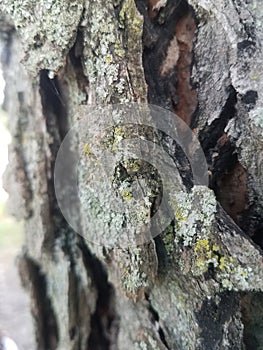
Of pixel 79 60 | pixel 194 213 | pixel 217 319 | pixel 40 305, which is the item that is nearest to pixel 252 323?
pixel 217 319

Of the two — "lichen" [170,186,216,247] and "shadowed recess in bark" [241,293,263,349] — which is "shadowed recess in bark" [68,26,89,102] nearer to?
"lichen" [170,186,216,247]

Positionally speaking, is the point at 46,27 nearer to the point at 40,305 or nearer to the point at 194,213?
the point at 194,213

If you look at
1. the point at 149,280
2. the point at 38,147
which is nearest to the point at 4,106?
the point at 38,147

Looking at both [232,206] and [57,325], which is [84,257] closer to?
[57,325]

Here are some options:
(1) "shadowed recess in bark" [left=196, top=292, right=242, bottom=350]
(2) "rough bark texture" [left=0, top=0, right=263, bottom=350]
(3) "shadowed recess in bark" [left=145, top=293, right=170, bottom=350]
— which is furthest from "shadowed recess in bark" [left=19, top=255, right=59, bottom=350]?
(1) "shadowed recess in bark" [left=196, top=292, right=242, bottom=350]

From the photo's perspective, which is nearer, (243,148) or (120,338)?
(243,148)

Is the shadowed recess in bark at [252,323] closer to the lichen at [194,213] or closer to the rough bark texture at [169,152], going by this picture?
the rough bark texture at [169,152]

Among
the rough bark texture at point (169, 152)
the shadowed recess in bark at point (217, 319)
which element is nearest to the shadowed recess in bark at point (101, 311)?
the rough bark texture at point (169, 152)
